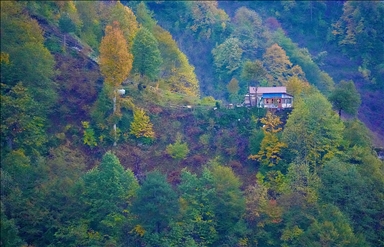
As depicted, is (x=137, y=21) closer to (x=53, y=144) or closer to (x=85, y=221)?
(x=53, y=144)

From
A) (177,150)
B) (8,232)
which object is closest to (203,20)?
(177,150)

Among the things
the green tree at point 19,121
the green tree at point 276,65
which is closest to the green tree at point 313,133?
the green tree at point 276,65

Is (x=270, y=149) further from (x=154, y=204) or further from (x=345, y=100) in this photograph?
(x=154, y=204)

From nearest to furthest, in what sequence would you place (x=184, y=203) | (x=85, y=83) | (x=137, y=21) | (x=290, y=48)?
(x=184, y=203) → (x=85, y=83) → (x=137, y=21) → (x=290, y=48)

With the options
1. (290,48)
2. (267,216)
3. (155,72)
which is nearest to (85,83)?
(155,72)

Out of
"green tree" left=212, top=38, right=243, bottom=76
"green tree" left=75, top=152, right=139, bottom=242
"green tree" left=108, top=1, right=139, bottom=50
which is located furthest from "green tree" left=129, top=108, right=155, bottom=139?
"green tree" left=212, top=38, right=243, bottom=76

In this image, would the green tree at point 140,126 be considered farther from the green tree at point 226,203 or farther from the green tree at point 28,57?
the green tree at point 226,203
